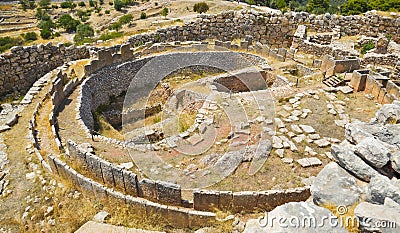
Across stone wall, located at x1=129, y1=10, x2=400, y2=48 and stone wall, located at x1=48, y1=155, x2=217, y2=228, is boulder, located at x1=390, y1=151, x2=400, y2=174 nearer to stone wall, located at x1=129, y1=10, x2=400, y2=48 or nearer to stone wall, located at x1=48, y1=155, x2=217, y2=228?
stone wall, located at x1=48, y1=155, x2=217, y2=228

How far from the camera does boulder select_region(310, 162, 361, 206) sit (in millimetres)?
6656

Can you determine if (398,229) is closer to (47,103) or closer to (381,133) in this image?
(381,133)

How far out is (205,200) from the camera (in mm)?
8594

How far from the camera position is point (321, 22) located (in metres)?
23.4

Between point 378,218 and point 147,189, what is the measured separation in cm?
549

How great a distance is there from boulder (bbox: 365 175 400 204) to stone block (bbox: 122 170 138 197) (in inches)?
215

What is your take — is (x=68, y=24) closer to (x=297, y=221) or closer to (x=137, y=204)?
(x=137, y=204)

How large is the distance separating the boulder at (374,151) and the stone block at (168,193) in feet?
13.8

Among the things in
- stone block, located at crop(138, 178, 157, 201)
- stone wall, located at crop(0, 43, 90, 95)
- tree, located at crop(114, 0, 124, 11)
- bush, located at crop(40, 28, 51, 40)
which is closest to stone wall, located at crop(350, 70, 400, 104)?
stone block, located at crop(138, 178, 157, 201)

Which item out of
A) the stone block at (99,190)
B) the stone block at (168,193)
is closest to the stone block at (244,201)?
the stone block at (168,193)

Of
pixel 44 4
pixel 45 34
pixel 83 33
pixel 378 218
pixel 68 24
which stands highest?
pixel 378 218

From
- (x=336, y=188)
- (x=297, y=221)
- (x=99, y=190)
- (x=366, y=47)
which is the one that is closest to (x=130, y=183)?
(x=99, y=190)

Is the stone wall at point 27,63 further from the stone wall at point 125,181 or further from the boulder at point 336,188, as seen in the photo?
the boulder at point 336,188

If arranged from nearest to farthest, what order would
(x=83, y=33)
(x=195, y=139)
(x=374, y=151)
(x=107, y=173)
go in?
1. (x=374, y=151)
2. (x=107, y=173)
3. (x=195, y=139)
4. (x=83, y=33)
